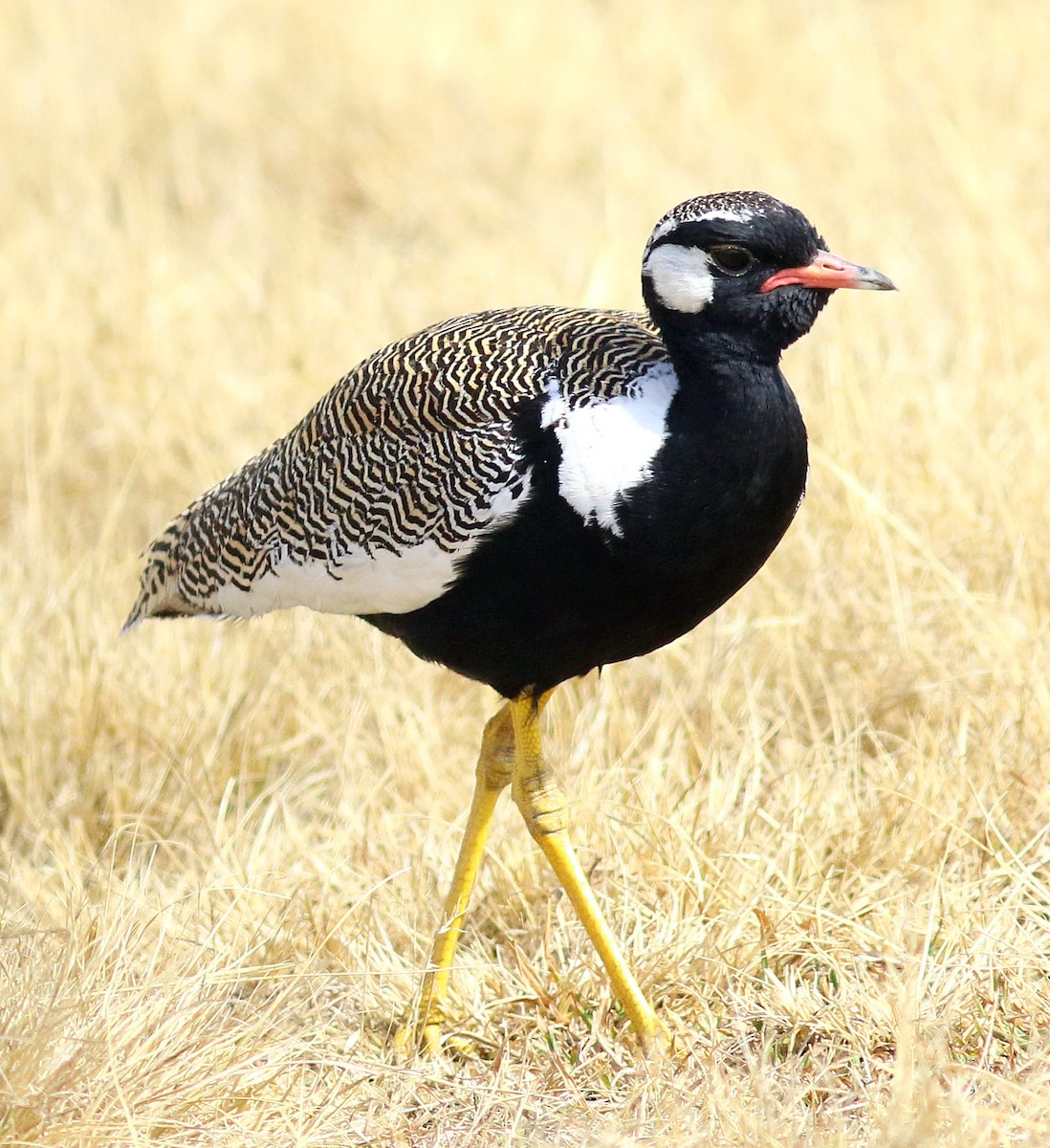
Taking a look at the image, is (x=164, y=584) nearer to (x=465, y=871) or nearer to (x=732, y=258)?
(x=465, y=871)

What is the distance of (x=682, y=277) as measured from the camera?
9.78 feet

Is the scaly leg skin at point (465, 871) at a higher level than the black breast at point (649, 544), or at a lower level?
lower

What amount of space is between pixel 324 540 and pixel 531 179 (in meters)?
3.93

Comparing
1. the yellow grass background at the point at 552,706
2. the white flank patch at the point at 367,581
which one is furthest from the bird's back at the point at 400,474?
the yellow grass background at the point at 552,706

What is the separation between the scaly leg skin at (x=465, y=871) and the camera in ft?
10.7

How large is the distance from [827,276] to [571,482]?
56 cm

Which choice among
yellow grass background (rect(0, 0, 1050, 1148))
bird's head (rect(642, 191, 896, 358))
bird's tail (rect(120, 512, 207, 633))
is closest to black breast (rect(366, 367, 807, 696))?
bird's head (rect(642, 191, 896, 358))

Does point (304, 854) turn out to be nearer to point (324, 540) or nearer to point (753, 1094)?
point (324, 540)

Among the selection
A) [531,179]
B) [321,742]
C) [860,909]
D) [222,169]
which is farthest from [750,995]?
[222,169]

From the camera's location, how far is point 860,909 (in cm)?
326

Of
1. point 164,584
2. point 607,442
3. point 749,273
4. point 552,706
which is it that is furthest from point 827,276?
point 164,584

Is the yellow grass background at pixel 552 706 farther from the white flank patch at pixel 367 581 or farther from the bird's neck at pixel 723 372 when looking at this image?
the bird's neck at pixel 723 372

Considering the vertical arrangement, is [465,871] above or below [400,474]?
below

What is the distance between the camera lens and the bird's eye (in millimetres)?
2941
